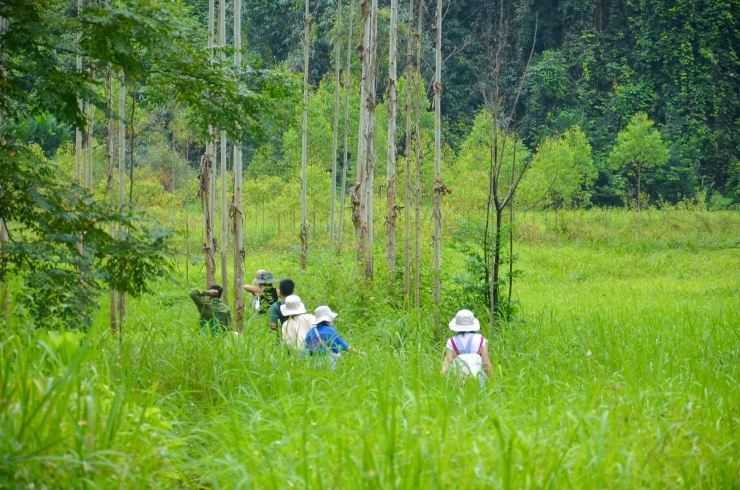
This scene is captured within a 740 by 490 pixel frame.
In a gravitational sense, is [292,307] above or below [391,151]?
below

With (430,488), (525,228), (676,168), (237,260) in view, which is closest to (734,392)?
(430,488)

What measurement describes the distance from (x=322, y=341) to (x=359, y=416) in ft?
7.41

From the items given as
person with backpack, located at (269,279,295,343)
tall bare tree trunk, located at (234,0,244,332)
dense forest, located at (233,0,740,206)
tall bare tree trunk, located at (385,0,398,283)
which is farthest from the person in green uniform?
dense forest, located at (233,0,740,206)

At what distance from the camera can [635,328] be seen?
9.00 m

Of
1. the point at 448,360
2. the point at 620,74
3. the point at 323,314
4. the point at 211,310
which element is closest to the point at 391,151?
the point at 211,310

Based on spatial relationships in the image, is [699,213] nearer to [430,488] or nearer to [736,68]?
[736,68]

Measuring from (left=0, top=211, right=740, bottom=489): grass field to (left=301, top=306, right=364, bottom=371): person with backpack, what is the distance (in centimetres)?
14

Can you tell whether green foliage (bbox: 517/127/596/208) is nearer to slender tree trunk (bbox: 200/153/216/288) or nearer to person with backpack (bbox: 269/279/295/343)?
slender tree trunk (bbox: 200/153/216/288)

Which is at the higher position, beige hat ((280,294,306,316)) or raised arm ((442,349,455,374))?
beige hat ((280,294,306,316))

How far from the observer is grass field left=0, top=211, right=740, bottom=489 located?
3107mm

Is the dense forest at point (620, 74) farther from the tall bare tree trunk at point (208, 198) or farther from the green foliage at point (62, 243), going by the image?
the green foliage at point (62, 243)

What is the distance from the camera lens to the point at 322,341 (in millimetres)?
6082

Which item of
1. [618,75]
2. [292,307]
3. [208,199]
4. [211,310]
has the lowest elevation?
[211,310]

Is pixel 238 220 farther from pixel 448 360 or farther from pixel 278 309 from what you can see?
pixel 448 360
